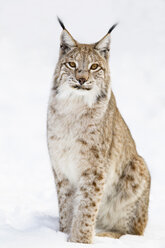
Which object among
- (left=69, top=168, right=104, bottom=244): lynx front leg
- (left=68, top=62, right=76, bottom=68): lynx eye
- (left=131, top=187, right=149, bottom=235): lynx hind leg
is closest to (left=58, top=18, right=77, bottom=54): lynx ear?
(left=68, top=62, right=76, bottom=68): lynx eye

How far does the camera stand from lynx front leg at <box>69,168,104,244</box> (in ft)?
15.4

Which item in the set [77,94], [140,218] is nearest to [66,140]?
[77,94]

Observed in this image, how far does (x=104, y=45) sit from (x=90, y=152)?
3.76 feet

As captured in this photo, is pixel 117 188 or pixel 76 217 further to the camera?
pixel 117 188

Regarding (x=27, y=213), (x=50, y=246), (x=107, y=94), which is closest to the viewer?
(x=50, y=246)

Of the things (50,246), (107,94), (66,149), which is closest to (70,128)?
(66,149)

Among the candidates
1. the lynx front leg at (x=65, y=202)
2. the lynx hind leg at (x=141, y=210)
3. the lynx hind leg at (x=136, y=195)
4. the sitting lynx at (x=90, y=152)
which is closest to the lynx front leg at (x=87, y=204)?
the sitting lynx at (x=90, y=152)

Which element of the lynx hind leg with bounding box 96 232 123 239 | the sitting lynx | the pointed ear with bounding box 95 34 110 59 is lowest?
the lynx hind leg with bounding box 96 232 123 239

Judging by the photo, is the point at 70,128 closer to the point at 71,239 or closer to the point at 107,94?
the point at 107,94

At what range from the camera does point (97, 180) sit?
4.77m

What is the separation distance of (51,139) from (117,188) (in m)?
0.92

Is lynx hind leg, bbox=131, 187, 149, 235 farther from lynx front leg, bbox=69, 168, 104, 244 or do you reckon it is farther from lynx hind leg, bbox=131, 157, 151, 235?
lynx front leg, bbox=69, 168, 104, 244

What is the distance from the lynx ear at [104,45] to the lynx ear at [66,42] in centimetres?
25

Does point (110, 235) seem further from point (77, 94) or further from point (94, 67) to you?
point (94, 67)
